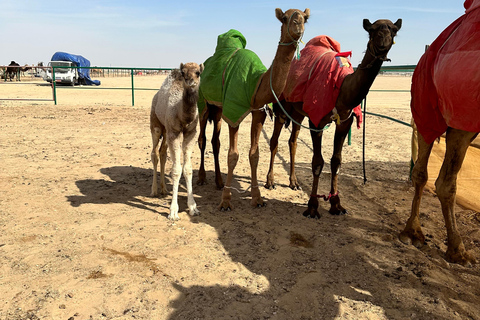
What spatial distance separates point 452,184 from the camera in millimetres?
Answer: 3188

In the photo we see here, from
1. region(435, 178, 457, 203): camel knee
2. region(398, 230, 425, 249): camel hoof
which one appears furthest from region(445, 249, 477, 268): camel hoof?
region(435, 178, 457, 203): camel knee

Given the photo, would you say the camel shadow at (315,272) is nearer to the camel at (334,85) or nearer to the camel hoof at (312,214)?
the camel hoof at (312,214)

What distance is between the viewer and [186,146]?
4211 mm

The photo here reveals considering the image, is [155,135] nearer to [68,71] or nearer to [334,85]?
[334,85]

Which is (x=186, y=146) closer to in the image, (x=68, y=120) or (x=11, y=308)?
(x=11, y=308)

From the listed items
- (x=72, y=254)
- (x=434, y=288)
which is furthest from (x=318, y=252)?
(x=72, y=254)

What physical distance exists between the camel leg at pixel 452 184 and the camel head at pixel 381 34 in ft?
3.05

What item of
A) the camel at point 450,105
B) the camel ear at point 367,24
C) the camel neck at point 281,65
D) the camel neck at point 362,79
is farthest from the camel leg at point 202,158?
the camel at point 450,105

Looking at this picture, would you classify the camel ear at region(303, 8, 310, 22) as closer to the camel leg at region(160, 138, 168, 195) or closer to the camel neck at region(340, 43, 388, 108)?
the camel neck at region(340, 43, 388, 108)

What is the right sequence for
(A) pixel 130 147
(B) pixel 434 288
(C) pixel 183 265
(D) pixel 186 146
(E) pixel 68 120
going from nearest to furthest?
(B) pixel 434 288 → (C) pixel 183 265 → (D) pixel 186 146 → (A) pixel 130 147 → (E) pixel 68 120

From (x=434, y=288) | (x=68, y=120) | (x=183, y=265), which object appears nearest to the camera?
(x=434, y=288)

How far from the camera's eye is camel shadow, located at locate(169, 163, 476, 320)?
2537 mm

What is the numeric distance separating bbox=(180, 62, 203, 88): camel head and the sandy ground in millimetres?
1540

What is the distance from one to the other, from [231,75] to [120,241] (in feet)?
7.47
